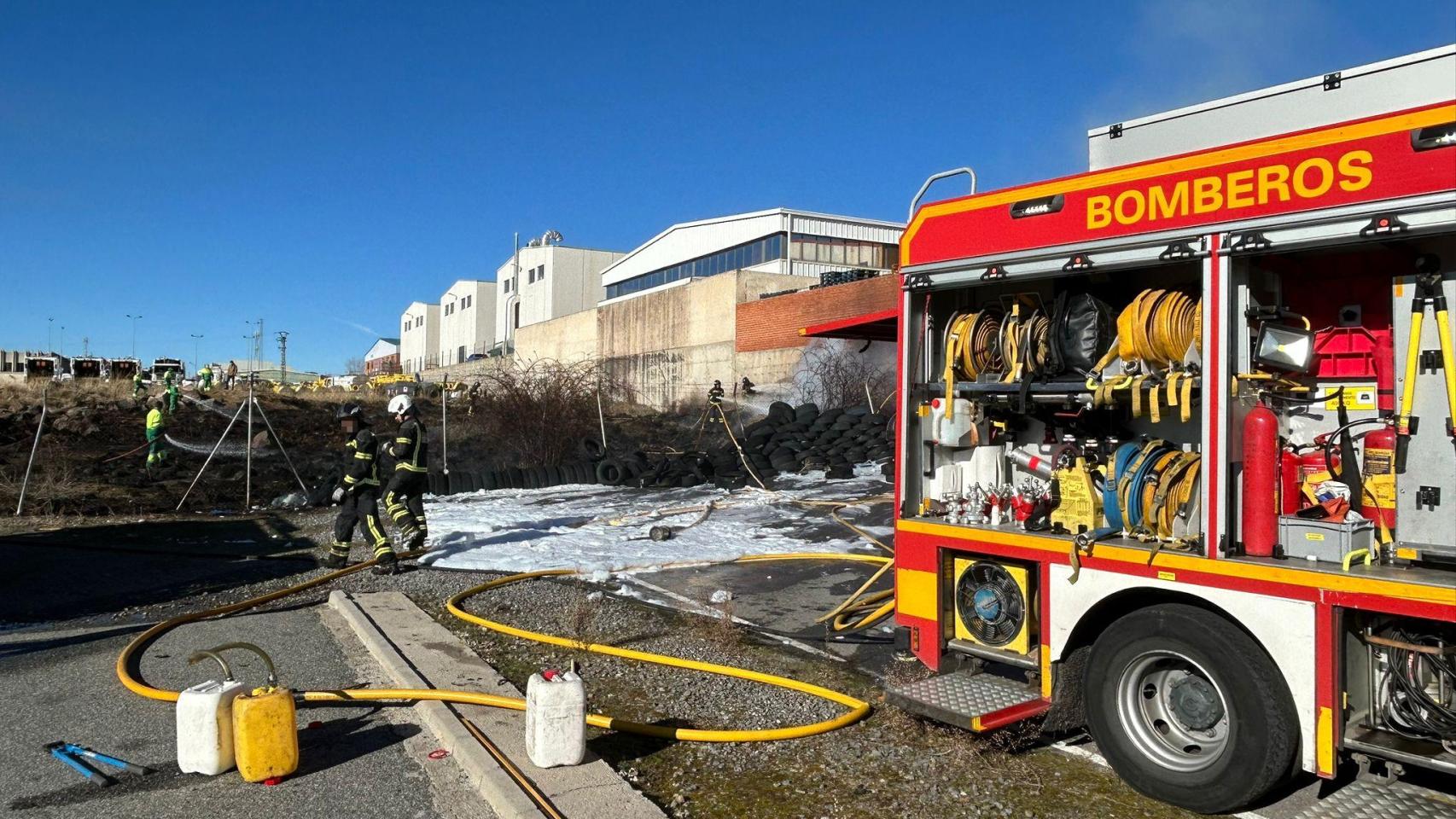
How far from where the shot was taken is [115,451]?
2056cm

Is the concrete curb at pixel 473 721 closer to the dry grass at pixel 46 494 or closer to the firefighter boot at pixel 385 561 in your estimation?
the firefighter boot at pixel 385 561

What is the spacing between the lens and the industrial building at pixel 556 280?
57781mm

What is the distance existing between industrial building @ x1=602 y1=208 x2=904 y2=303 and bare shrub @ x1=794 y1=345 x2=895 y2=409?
27.8 ft

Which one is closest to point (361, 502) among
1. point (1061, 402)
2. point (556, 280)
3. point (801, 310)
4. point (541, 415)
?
point (1061, 402)

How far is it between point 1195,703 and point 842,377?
2214 cm

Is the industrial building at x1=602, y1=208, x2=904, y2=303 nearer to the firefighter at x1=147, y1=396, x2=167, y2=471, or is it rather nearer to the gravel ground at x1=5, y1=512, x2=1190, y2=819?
the firefighter at x1=147, y1=396, x2=167, y2=471

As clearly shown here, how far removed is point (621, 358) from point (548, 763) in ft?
117

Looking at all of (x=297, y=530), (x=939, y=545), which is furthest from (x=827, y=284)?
(x=939, y=545)

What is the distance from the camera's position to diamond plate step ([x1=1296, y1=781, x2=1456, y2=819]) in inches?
152

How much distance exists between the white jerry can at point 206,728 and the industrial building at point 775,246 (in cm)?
3156

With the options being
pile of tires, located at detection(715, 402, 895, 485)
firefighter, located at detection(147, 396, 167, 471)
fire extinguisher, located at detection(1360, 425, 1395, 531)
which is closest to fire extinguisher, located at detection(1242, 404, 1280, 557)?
fire extinguisher, located at detection(1360, 425, 1395, 531)

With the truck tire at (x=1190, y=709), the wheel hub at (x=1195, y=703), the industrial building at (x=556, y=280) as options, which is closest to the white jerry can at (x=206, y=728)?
the truck tire at (x=1190, y=709)

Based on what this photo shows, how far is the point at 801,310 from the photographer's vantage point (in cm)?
2948

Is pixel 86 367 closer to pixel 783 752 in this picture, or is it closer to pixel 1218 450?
pixel 783 752
